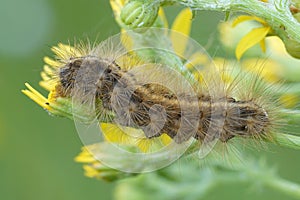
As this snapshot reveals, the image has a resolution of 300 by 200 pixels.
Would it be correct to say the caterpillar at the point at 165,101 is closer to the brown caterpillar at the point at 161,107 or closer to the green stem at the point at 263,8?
the brown caterpillar at the point at 161,107

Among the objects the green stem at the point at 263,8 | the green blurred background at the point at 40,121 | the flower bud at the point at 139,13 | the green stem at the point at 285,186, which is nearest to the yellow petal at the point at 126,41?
the flower bud at the point at 139,13

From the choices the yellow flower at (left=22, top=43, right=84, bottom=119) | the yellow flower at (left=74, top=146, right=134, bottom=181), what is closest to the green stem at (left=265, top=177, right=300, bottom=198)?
the yellow flower at (left=74, top=146, right=134, bottom=181)

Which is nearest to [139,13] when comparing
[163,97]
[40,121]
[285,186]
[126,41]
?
[126,41]

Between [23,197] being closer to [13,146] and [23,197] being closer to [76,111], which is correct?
[13,146]

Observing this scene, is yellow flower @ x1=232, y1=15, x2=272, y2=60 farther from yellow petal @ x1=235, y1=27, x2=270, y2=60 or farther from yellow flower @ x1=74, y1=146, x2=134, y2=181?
yellow flower @ x1=74, y1=146, x2=134, y2=181

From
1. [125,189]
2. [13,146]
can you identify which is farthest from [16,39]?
[125,189]

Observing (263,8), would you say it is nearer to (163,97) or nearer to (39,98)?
(163,97)
